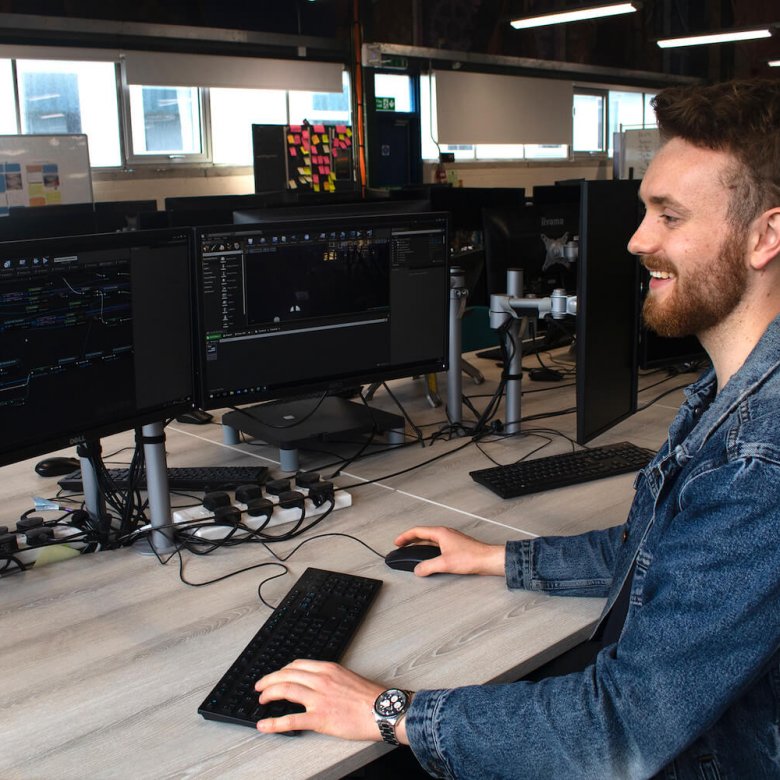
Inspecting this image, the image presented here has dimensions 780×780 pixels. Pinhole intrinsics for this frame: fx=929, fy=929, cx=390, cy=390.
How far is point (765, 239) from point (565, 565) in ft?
1.97

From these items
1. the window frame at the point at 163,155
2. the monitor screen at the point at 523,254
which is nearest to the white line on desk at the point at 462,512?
the monitor screen at the point at 523,254

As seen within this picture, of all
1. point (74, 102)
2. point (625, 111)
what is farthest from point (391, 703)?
point (625, 111)

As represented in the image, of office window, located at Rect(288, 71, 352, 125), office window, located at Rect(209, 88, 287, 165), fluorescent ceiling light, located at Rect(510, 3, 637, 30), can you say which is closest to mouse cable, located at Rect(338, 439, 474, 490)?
fluorescent ceiling light, located at Rect(510, 3, 637, 30)

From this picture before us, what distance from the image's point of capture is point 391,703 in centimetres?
108

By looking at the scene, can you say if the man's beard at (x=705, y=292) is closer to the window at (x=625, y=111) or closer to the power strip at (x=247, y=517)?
the power strip at (x=247, y=517)

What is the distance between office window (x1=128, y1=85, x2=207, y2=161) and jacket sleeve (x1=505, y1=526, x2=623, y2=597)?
6.93 metres

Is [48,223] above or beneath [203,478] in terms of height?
above

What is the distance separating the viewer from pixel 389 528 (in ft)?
5.61

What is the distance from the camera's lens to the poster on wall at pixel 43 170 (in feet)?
21.6

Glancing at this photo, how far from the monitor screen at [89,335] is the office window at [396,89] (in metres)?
7.86

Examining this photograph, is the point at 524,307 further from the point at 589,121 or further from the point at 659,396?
the point at 589,121

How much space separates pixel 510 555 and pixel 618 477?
0.57 metres

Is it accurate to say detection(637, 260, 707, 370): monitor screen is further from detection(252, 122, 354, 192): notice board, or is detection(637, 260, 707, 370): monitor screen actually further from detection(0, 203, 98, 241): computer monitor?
detection(252, 122, 354, 192): notice board

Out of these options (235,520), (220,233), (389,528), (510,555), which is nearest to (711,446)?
(510,555)
